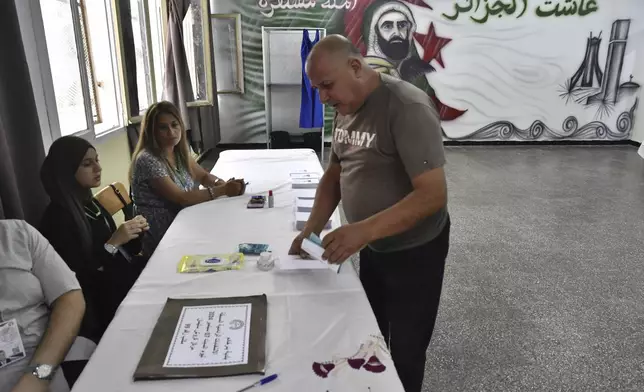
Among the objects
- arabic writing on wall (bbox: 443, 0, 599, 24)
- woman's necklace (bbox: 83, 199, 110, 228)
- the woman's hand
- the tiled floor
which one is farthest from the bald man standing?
arabic writing on wall (bbox: 443, 0, 599, 24)

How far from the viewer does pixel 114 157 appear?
321 cm

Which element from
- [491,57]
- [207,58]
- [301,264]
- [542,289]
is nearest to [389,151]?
[301,264]

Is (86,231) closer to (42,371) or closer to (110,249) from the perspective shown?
(110,249)

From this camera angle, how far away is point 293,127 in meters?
6.43

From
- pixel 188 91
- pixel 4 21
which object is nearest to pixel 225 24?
pixel 188 91

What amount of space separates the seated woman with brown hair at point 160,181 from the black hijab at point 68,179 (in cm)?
37

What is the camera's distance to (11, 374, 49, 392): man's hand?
99 centimetres

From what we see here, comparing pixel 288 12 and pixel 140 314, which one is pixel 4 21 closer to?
pixel 140 314

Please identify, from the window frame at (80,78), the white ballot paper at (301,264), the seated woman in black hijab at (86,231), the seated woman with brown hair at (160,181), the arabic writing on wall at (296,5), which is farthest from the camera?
the arabic writing on wall at (296,5)

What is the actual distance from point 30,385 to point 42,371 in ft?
0.12

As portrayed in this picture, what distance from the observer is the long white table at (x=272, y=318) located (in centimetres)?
84

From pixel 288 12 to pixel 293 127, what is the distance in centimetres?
155

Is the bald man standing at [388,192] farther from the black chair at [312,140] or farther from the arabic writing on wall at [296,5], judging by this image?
the arabic writing on wall at [296,5]

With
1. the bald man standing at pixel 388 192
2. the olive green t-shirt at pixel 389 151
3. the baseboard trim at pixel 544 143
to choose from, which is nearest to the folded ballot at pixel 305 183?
the bald man standing at pixel 388 192
